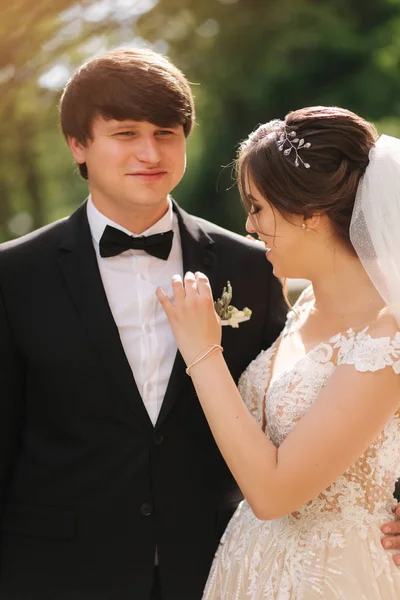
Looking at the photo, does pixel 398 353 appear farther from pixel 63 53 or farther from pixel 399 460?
pixel 63 53

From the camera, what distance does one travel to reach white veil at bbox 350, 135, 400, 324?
259 cm

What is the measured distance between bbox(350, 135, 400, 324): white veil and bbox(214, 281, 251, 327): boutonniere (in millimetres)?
468

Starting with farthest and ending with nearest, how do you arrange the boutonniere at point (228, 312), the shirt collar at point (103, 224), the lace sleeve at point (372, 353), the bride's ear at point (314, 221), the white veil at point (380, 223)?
the shirt collar at point (103, 224) → the boutonniere at point (228, 312) → the bride's ear at point (314, 221) → the white veil at point (380, 223) → the lace sleeve at point (372, 353)

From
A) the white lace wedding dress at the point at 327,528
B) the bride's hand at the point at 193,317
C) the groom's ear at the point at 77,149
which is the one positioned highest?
the groom's ear at the point at 77,149

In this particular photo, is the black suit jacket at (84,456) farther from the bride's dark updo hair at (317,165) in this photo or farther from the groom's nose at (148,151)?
the bride's dark updo hair at (317,165)

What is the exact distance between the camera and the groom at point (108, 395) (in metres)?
2.93

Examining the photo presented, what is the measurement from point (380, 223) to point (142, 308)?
0.92m

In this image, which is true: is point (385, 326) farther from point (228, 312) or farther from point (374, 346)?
point (228, 312)

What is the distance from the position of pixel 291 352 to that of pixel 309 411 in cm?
41

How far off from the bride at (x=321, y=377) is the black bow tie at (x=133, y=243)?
1.33ft

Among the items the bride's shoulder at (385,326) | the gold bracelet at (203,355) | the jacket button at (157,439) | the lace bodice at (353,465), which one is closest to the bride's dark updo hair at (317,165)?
the bride's shoulder at (385,326)

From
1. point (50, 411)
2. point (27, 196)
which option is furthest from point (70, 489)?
point (27, 196)

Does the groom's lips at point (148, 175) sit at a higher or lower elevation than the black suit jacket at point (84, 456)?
higher

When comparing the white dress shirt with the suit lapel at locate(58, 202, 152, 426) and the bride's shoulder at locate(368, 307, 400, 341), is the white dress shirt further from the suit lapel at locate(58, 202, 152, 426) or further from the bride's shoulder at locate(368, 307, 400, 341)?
the bride's shoulder at locate(368, 307, 400, 341)
